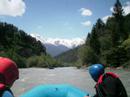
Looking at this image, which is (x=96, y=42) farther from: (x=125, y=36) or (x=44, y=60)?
(x=44, y=60)

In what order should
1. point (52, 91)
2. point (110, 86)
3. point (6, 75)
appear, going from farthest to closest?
point (52, 91)
point (110, 86)
point (6, 75)

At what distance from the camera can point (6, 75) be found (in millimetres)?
2424

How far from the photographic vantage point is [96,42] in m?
104

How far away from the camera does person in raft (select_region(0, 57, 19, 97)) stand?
231cm

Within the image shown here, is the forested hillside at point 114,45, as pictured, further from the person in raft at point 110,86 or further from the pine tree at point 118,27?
the person in raft at point 110,86

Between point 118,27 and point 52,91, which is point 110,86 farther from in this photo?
point 118,27

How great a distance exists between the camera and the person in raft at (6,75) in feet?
7.56

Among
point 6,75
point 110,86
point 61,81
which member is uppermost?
point 6,75

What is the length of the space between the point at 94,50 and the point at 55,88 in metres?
98.1

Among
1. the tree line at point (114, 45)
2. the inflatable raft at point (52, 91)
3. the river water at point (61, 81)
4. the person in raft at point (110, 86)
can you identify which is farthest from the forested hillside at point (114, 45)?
the person in raft at point (110, 86)

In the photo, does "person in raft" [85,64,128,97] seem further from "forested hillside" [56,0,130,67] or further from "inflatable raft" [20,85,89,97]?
"forested hillside" [56,0,130,67]

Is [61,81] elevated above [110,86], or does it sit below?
below

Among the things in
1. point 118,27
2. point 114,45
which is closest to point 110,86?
point 114,45

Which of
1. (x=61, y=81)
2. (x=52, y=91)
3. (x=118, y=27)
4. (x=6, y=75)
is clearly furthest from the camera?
(x=118, y=27)
